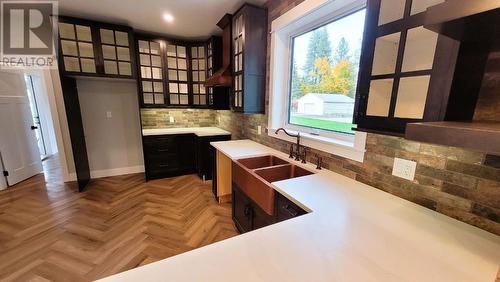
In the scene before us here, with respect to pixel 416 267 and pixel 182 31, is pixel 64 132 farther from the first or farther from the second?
pixel 416 267

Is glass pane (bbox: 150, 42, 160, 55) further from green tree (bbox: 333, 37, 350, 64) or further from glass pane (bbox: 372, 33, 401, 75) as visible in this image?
glass pane (bbox: 372, 33, 401, 75)

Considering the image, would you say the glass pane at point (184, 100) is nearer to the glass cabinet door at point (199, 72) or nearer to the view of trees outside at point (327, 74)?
the glass cabinet door at point (199, 72)

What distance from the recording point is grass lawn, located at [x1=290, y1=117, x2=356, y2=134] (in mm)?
1728

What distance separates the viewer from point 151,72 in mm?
3521

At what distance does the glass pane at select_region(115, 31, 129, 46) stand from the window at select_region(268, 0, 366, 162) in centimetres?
250

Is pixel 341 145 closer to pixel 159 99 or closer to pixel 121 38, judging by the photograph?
pixel 159 99

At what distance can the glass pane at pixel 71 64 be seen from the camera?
289 cm

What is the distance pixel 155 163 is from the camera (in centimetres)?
359

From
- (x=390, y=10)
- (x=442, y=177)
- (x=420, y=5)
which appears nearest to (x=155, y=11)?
(x=390, y=10)

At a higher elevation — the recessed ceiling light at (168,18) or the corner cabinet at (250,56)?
the recessed ceiling light at (168,18)

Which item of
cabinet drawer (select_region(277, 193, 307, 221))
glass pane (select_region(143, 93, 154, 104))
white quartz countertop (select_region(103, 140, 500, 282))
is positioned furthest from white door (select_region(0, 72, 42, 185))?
cabinet drawer (select_region(277, 193, 307, 221))

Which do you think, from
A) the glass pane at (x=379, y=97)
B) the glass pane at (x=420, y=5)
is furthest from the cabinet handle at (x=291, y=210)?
the glass pane at (x=420, y=5)

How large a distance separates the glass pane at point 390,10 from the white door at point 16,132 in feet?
17.3

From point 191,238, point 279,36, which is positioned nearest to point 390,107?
point 279,36
